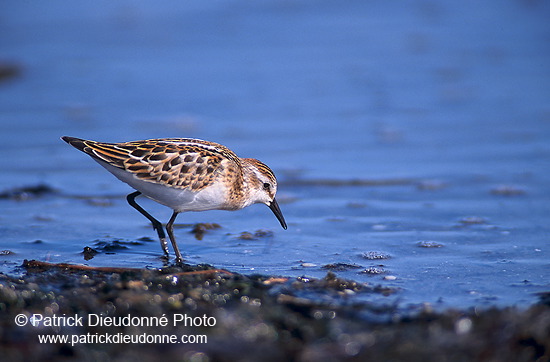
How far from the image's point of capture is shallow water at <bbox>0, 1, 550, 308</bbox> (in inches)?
248

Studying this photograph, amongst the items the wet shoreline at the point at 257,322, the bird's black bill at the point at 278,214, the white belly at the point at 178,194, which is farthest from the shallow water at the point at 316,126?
the wet shoreline at the point at 257,322

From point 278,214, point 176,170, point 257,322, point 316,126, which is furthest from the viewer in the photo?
point 316,126

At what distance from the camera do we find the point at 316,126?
34.4 ft

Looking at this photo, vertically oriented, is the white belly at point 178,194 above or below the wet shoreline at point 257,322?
above

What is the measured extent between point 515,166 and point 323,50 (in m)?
5.58

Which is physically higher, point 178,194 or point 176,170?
point 176,170

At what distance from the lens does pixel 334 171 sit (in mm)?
8938

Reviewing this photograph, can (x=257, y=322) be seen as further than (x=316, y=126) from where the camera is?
No

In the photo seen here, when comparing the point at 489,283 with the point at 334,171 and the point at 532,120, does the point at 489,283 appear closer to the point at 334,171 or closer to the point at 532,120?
the point at 334,171

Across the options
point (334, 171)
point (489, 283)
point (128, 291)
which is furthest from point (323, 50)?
point (128, 291)

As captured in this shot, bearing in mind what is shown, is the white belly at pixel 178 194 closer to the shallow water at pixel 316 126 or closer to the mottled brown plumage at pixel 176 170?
the mottled brown plumage at pixel 176 170

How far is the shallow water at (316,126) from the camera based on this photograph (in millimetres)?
6309

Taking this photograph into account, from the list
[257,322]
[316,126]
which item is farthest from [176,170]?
[316,126]

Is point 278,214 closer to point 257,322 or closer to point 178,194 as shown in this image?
point 178,194
